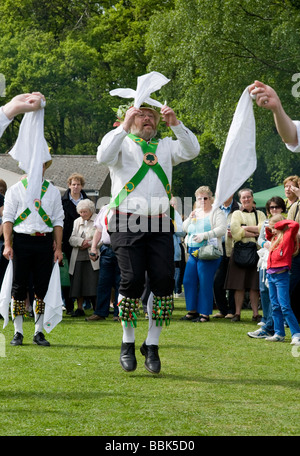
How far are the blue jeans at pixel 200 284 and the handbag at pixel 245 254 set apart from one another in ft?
1.16

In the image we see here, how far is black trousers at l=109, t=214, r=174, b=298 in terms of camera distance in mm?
6113

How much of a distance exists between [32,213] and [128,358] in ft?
7.17

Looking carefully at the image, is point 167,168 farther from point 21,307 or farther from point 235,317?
point 235,317

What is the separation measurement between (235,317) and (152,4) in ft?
119

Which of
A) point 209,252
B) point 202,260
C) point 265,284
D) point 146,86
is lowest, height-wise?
point 265,284

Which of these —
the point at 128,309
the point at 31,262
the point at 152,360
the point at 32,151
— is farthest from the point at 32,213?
the point at 152,360

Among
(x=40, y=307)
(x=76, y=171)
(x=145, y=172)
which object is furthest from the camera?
(x=76, y=171)

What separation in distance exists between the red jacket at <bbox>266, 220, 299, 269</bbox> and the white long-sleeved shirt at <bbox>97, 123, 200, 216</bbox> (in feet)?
7.82

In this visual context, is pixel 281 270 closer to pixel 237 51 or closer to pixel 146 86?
pixel 146 86

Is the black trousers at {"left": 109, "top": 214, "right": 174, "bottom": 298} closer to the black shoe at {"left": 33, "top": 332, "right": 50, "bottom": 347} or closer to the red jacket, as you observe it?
A: the black shoe at {"left": 33, "top": 332, "right": 50, "bottom": 347}

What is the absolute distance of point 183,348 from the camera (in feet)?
25.7

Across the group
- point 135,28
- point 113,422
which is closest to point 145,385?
point 113,422

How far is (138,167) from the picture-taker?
6121 millimetres

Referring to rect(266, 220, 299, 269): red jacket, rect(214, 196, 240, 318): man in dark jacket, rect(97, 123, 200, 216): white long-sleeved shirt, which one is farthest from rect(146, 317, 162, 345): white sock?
rect(214, 196, 240, 318): man in dark jacket
